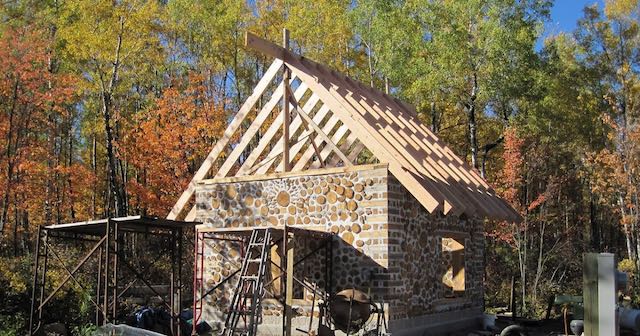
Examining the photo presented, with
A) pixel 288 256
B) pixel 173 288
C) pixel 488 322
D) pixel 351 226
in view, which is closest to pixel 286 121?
pixel 351 226

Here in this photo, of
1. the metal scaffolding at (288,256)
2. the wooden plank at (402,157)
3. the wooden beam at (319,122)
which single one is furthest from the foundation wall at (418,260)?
the wooden beam at (319,122)

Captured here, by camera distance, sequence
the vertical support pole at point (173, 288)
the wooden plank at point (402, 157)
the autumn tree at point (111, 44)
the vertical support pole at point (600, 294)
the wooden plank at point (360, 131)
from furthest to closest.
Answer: the autumn tree at point (111, 44) → the wooden plank at point (402, 157) → the wooden plank at point (360, 131) → the vertical support pole at point (173, 288) → the vertical support pole at point (600, 294)

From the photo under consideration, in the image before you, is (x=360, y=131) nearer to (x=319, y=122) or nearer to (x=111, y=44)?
(x=319, y=122)

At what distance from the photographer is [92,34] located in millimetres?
21172

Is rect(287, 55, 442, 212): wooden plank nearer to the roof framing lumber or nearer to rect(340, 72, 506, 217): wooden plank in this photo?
the roof framing lumber

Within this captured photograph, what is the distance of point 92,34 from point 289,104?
11.2m

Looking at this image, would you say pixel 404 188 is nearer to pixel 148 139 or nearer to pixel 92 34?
pixel 148 139

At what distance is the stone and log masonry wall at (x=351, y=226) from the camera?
Result: 38.4 feet

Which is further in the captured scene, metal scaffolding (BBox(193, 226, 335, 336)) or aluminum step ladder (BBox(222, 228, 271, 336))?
metal scaffolding (BBox(193, 226, 335, 336))

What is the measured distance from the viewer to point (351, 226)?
12055 millimetres

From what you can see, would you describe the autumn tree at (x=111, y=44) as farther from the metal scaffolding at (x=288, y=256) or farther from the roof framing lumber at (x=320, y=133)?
the roof framing lumber at (x=320, y=133)

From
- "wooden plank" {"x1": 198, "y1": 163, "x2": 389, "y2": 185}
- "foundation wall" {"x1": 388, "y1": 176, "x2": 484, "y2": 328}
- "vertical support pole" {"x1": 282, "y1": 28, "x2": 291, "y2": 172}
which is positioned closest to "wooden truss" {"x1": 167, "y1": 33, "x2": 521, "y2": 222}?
"vertical support pole" {"x1": 282, "y1": 28, "x2": 291, "y2": 172}

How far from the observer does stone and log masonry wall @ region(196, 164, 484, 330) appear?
11695 millimetres

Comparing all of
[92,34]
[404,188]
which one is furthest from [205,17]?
[404,188]
